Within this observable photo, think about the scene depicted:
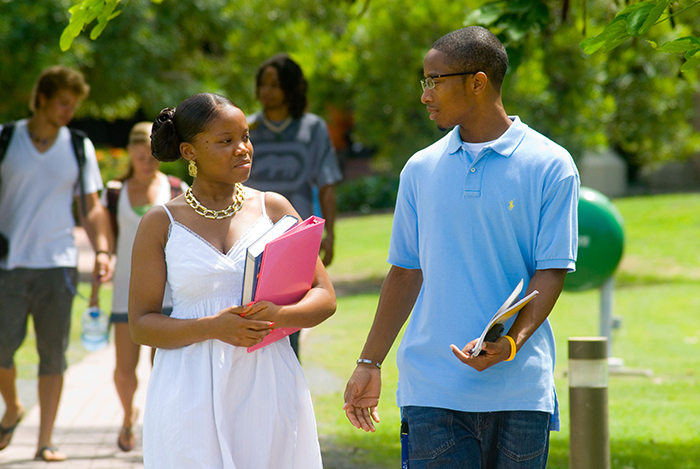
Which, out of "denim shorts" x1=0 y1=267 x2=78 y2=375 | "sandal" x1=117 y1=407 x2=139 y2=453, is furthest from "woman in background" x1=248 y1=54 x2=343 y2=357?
"sandal" x1=117 y1=407 x2=139 y2=453

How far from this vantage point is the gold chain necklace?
3.03 meters

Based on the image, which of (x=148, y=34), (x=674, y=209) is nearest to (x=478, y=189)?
(x=148, y=34)

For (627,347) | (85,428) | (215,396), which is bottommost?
(85,428)

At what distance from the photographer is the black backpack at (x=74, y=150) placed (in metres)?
5.60

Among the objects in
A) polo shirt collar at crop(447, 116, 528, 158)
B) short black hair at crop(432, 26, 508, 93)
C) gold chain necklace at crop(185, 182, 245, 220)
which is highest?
short black hair at crop(432, 26, 508, 93)

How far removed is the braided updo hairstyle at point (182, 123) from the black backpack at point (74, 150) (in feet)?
9.55

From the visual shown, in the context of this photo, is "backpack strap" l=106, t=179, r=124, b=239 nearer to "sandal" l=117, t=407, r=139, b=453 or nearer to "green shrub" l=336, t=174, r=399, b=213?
"sandal" l=117, t=407, r=139, b=453

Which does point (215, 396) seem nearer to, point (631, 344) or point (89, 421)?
point (89, 421)

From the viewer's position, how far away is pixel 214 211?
3.04 metres

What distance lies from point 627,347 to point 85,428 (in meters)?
6.14

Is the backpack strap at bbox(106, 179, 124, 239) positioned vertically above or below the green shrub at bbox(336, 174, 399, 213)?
below

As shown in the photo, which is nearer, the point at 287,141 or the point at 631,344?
the point at 287,141

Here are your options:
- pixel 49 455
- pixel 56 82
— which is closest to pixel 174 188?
pixel 56 82

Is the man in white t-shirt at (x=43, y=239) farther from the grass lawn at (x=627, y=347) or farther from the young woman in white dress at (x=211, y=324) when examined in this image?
the young woman in white dress at (x=211, y=324)
